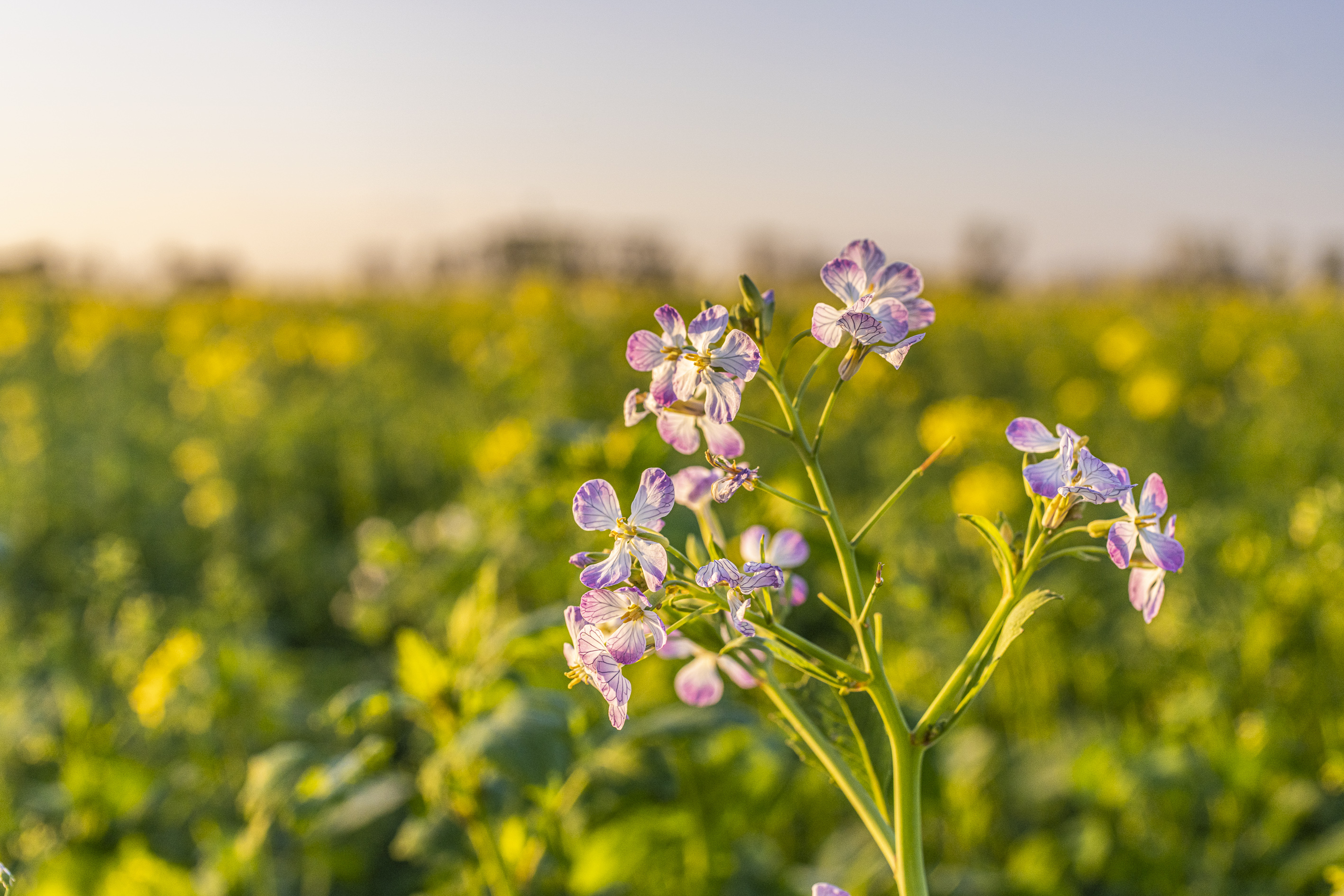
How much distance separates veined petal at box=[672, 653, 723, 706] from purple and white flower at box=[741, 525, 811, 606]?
99 millimetres

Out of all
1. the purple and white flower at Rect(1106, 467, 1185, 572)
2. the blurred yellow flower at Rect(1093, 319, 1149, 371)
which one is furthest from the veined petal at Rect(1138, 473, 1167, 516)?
the blurred yellow flower at Rect(1093, 319, 1149, 371)

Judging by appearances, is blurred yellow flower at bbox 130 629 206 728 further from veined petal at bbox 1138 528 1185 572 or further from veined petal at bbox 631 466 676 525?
veined petal at bbox 1138 528 1185 572

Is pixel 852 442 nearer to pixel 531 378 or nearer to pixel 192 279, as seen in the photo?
pixel 531 378

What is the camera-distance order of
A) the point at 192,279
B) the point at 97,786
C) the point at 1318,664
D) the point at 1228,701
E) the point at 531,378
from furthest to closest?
the point at 192,279 < the point at 531,378 < the point at 1318,664 < the point at 1228,701 < the point at 97,786

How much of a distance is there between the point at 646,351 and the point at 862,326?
0.50 feet

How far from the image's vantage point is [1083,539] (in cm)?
409

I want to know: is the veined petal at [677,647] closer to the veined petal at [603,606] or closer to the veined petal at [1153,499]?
the veined petal at [603,606]

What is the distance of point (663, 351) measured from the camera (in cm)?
65

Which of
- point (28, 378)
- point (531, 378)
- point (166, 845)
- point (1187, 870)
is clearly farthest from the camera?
point (28, 378)

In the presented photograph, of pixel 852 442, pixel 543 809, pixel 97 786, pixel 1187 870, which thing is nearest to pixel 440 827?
pixel 543 809

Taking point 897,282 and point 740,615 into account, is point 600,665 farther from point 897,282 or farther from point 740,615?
point 897,282

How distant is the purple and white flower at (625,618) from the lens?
0.56 meters

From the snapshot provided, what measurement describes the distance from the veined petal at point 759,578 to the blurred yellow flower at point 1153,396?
586cm

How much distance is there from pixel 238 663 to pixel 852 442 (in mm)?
5300
